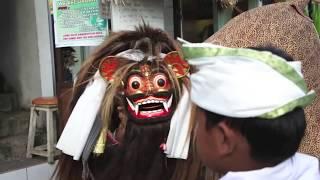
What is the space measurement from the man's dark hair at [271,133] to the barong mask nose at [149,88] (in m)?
0.47

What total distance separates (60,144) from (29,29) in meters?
2.79

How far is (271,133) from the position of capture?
920 millimetres

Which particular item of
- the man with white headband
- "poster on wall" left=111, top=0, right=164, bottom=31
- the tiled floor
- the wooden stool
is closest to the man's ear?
the man with white headband

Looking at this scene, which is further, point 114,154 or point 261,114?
point 114,154

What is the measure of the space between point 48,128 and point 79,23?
148 centimetres

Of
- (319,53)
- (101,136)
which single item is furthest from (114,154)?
(319,53)

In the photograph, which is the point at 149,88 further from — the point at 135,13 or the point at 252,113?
the point at 135,13

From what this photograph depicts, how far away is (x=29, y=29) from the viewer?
4.04m

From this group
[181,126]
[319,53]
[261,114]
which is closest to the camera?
[261,114]

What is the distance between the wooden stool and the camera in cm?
349

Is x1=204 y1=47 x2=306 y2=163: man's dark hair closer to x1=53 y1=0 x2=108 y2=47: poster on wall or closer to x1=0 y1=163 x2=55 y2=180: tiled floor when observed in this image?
x1=53 y1=0 x2=108 y2=47: poster on wall

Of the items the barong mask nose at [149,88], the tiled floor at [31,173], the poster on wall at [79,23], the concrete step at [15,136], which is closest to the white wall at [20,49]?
the concrete step at [15,136]

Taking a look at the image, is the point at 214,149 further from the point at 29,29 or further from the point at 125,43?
the point at 29,29

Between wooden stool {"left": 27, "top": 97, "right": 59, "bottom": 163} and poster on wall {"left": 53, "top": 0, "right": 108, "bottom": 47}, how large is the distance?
4.07ft
